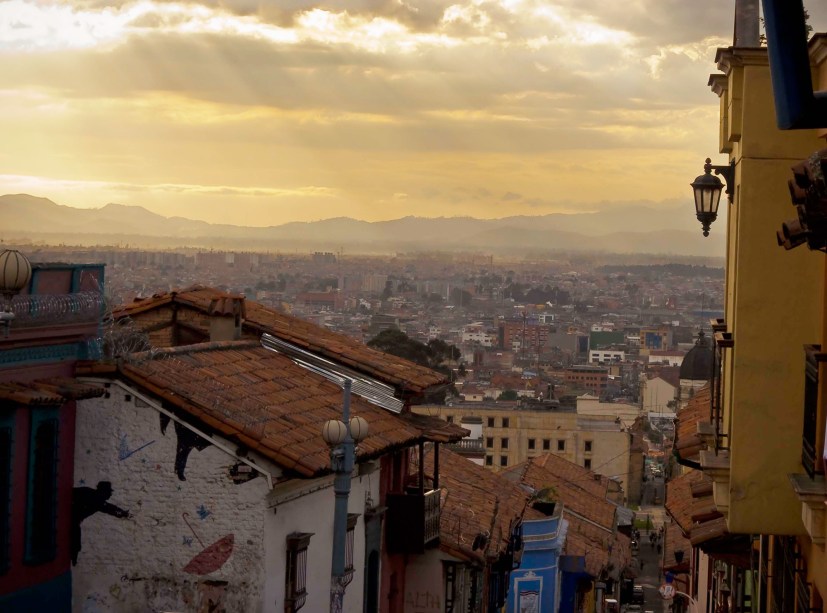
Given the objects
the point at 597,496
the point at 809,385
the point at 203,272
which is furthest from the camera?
the point at 203,272

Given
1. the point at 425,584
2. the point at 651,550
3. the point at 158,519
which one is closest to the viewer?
the point at 158,519

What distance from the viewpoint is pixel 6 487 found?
36.0 feet

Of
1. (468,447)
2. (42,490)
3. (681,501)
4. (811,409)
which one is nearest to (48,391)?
(42,490)

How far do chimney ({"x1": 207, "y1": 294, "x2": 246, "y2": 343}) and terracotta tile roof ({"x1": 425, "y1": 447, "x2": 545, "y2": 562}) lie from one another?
4.41 m

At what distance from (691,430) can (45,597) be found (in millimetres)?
9483

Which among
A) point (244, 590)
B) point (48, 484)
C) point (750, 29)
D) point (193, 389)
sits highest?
point (750, 29)

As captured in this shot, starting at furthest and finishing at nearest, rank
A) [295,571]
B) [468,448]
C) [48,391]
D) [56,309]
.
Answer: [468,448] → [295,571] → [56,309] → [48,391]

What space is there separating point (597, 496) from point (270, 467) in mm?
34641

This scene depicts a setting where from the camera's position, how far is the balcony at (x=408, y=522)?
56.2 feet

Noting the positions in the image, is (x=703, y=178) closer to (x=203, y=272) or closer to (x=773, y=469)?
(x=773, y=469)

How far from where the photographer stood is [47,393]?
11.0m

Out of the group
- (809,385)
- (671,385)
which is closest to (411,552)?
(809,385)

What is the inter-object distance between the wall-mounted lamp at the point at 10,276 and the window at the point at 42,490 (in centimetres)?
125

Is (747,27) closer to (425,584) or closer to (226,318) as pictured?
(226,318)
